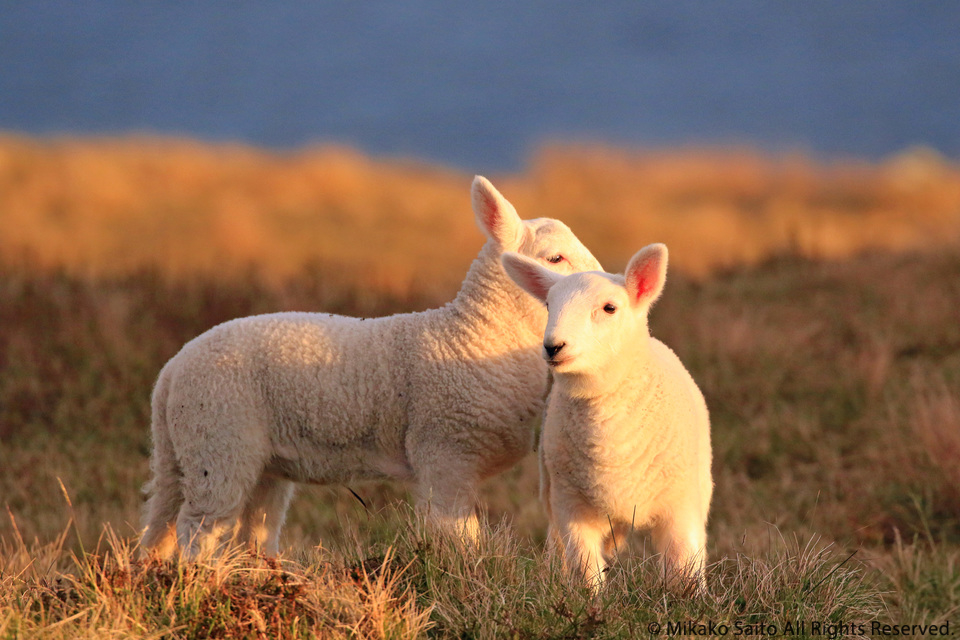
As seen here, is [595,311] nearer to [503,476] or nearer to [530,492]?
[530,492]

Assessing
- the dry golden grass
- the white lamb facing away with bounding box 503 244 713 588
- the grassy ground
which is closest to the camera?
the grassy ground

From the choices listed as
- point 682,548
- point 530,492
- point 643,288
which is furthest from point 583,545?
point 530,492

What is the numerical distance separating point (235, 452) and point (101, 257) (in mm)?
9158

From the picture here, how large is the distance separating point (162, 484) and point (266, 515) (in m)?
0.51

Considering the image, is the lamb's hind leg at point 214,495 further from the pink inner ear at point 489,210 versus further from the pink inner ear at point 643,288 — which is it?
the pink inner ear at point 643,288

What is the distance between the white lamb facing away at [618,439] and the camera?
12.9 feet

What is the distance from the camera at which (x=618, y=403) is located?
4.05 meters

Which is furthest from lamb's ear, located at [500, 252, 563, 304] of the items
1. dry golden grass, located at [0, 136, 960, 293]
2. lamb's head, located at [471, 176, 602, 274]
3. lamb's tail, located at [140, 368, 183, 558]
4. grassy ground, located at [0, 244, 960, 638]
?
dry golden grass, located at [0, 136, 960, 293]

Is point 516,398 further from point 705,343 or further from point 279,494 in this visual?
point 705,343

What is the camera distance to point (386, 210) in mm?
16188

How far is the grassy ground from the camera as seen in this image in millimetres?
3648

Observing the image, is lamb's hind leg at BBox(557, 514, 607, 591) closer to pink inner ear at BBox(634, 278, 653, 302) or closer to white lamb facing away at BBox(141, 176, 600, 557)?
white lamb facing away at BBox(141, 176, 600, 557)

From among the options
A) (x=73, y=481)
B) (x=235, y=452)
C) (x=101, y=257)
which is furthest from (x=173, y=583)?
(x=101, y=257)

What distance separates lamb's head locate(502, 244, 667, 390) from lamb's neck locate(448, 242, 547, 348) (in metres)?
0.44
